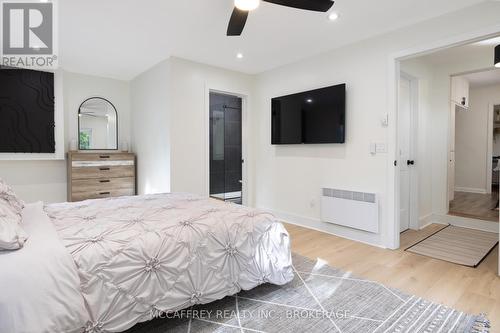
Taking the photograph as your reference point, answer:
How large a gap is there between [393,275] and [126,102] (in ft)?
16.1

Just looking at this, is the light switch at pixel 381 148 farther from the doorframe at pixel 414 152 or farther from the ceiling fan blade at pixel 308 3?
the ceiling fan blade at pixel 308 3

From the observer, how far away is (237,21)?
2336mm

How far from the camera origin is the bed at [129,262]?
1.15 meters

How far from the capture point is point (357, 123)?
134 inches

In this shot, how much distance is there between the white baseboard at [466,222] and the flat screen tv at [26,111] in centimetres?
598

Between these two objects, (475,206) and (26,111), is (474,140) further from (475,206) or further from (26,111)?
(26,111)

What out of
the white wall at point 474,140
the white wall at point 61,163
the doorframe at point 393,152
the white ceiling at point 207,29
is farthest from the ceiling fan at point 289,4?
the white wall at point 474,140

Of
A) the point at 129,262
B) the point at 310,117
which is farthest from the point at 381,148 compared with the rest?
the point at 129,262

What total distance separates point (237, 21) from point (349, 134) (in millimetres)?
1946

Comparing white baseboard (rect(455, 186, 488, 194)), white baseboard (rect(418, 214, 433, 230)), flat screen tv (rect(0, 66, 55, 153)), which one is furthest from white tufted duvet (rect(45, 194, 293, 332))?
white baseboard (rect(455, 186, 488, 194))

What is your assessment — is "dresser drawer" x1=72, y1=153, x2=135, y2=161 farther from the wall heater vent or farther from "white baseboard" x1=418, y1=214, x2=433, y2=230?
"white baseboard" x1=418, y1=214, x2=433, y2=230

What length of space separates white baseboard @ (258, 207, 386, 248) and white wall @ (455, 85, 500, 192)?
15.4 feet

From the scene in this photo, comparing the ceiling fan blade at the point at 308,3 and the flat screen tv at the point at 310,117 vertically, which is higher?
the ceiling fan blade at the point at 308,3

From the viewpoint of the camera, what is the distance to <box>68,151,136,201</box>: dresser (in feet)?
13.8
